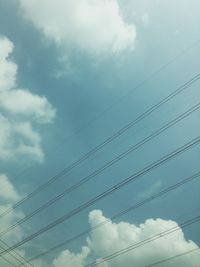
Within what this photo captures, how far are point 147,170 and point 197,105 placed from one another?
28.6 feet

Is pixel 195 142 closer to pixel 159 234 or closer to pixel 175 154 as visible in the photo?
pixel 175 154

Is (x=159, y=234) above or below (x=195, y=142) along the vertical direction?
below

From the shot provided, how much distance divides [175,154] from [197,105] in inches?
225

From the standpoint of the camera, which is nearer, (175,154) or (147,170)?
(175,154)

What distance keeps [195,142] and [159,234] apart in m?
10.6

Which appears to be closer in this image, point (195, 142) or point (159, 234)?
point (195, 142)

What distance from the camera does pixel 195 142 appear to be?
16812 mm

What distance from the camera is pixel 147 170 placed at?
1838 centimetres

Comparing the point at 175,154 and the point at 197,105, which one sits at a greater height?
the point at 197,105

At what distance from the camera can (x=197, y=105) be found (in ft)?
57.8

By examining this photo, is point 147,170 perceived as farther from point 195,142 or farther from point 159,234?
point 159,234

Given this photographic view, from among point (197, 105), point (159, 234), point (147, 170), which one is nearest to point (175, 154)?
point (147, 170)

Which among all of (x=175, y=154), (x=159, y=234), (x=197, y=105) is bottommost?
(x=159, y=234)

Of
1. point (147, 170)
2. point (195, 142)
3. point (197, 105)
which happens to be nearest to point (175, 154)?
Answer: point (195, 142)
